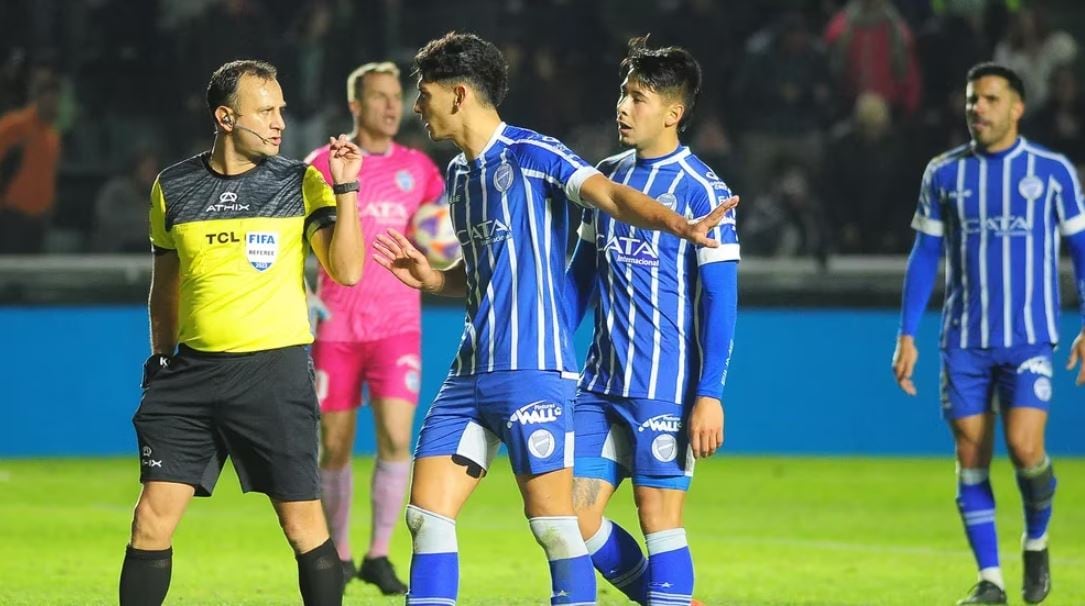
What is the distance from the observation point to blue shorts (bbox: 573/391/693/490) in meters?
5.52

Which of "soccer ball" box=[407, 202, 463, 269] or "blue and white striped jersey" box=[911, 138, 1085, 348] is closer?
"blue and white striped jersey" box=[911, 138, 1085, 348]

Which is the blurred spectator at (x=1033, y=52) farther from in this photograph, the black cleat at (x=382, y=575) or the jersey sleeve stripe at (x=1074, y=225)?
the black cleat at (x=382, y=575)

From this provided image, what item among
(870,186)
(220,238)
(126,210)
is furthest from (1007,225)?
(126,210)

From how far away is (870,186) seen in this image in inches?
557

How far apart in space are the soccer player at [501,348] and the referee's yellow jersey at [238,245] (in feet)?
1.72

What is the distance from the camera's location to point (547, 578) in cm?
788

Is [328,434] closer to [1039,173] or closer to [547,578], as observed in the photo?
[547,578]

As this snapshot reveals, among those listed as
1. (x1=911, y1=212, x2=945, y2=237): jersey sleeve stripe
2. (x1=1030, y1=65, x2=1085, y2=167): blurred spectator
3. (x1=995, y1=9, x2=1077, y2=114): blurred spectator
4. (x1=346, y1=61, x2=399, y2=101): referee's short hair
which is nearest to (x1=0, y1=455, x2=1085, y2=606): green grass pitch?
(x1=911, y1=212, x2=945, y2=237): jersey sleeve stripe

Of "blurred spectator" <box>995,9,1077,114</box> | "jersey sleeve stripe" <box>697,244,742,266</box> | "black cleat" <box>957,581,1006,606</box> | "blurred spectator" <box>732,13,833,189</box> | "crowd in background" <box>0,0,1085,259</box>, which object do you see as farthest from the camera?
"blurred spectator" <box>995,9,1077,114</box>

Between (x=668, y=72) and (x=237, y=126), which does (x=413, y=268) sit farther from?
(x=668, y=72)

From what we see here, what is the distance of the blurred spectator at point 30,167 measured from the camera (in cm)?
1336

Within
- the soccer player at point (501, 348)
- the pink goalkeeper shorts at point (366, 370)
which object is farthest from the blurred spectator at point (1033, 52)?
the soccer player at point (501, 348)

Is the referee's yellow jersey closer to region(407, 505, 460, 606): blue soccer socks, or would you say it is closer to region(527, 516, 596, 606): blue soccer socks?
region(407, 505, 460, 606): blue soccer socks

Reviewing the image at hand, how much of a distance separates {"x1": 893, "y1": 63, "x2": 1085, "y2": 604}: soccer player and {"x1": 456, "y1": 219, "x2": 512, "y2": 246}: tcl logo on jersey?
2.89 meters
